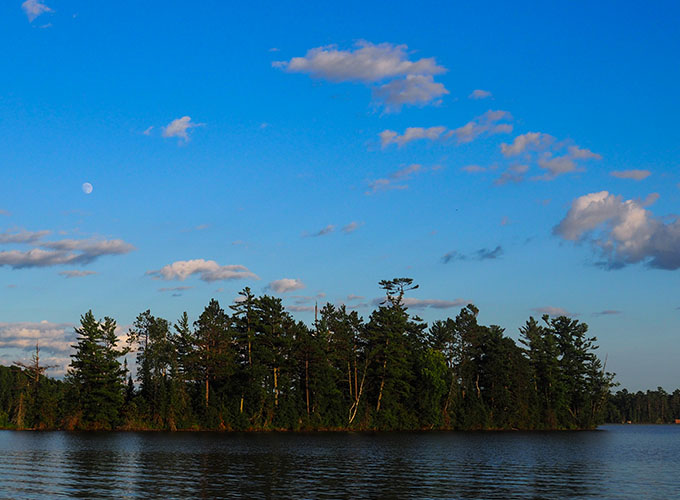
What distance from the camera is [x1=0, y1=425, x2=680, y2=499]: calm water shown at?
1720 inches

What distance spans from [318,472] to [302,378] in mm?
81865

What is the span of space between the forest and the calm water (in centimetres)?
4102

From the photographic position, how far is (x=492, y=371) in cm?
15775

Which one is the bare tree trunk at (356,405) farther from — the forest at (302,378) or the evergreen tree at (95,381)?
the evergreen tree at (95,381)

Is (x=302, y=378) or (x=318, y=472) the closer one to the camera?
(x=318, y=472)

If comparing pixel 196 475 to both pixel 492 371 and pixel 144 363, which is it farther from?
pixel 492 371

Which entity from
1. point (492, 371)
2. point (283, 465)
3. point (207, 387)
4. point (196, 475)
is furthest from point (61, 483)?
point (492, 371)

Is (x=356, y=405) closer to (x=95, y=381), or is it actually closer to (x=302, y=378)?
(x=302, y=378)

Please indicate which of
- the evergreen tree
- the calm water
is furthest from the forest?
the calm water

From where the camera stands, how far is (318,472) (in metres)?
55.4

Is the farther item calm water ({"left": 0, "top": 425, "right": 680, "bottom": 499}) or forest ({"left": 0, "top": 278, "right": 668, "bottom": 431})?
forest ({"left": 0, "top": 278, "right": 668, "bottom": 431})

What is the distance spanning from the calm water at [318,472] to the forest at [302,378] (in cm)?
4102

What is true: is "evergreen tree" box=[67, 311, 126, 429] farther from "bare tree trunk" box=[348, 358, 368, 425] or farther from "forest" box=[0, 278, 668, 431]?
"bare tree trunk" box=[348, 358, 368, 425]

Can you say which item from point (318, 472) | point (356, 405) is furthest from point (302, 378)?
point (318, 472)
